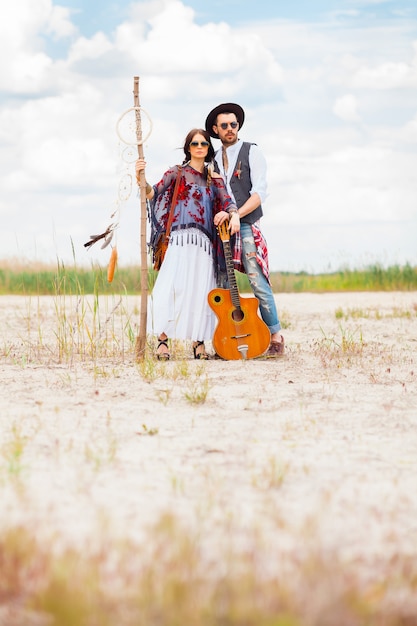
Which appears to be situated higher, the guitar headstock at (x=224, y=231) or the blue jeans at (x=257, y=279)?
the guitar headstock at (x=224, y=231)

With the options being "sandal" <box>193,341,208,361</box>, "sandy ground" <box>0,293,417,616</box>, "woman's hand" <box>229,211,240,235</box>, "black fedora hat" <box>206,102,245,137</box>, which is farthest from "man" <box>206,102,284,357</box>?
"sandy ground" <box>0,293,417,616</box>

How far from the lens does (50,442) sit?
14.4 ft

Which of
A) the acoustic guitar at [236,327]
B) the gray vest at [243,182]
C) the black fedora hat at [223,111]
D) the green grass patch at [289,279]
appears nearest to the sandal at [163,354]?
the acoustic guitar at [236,327]

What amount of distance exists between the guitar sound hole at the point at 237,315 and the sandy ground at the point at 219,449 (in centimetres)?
37

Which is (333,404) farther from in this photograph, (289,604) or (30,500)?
(289,604)

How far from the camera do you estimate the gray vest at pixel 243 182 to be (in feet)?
23.3

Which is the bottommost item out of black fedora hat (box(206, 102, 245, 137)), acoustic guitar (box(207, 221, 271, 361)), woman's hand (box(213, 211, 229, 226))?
acoustic guitar (box(207, 221, 271, 361))

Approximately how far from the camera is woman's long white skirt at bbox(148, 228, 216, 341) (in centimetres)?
711

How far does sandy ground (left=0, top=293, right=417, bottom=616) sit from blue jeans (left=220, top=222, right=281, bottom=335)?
36 centimetres

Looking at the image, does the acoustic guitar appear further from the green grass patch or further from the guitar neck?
the green grass patch

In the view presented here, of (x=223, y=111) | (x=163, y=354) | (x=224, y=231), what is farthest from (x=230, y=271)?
(x=223, y=111)

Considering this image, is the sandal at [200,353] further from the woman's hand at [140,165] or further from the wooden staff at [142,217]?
the woman's hand at [140,165]

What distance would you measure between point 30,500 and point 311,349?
5353 mm

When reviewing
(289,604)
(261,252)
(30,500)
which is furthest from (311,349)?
(289,604)
